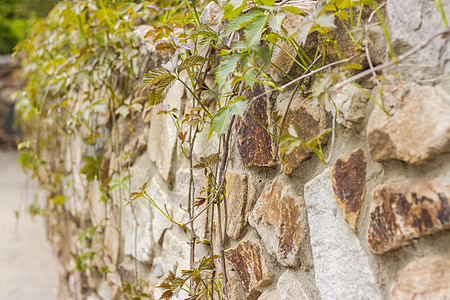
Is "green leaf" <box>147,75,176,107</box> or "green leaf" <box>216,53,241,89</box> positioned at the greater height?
"green leaf" <box>216,53,241,89</box>

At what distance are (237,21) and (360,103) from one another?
24 centimetres

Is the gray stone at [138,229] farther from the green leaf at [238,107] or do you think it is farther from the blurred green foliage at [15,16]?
the blurred green foliage at [15,16]

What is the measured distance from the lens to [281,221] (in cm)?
79

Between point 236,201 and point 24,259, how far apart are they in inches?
109

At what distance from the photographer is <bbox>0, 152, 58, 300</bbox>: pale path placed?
276 centimetres

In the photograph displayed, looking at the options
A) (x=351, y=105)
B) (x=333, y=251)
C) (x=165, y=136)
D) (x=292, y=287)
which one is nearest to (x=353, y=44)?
(x=351, y=105)

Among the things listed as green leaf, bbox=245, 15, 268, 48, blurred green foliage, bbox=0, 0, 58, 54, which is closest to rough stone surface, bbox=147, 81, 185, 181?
green leaf, bbox=245, 15, 268, 48

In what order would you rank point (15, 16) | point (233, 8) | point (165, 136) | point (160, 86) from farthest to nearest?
1. point (15, 16)
2. point (165, 136)
3. point (160, 86)
4. point (233, 8)

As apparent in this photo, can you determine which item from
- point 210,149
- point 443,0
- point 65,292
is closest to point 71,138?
point 65,292

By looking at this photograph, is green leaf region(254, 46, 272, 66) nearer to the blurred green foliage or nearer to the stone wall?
the stone wall

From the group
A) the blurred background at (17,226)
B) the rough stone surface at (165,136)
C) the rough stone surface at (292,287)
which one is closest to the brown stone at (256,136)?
the rough stone surface at (292,287)

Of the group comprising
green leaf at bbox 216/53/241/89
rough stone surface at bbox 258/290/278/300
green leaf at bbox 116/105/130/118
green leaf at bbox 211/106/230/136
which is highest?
green leaf at bbox 216/53/241/89

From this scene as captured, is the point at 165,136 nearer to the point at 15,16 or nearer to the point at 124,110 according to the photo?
the point at 124,110

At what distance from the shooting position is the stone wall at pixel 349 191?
1.73ft
